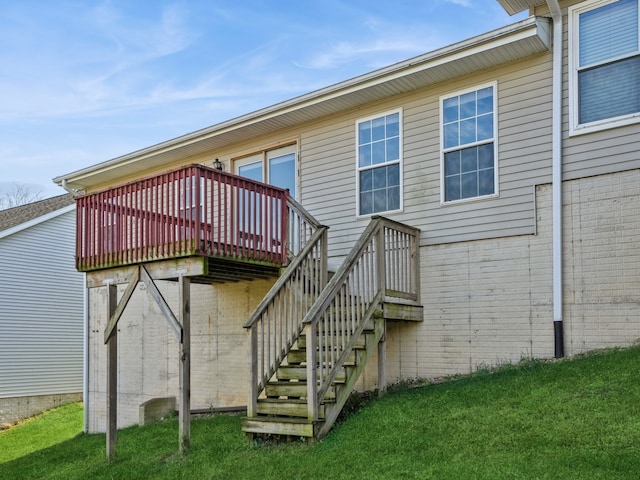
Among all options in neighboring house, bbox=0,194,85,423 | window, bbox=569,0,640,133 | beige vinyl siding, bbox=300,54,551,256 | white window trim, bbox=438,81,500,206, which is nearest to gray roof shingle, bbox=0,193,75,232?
neighboring house, bbox=0,194,85,423

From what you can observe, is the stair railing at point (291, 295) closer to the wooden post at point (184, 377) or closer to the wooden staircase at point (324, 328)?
the wooden staircase at point (324, 328)

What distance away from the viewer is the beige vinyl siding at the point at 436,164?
8.98 meters

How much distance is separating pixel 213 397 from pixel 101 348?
4079mm

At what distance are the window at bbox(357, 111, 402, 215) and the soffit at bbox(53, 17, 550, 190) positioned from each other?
0.45 metres

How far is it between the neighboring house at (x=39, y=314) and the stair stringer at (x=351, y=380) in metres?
14.8

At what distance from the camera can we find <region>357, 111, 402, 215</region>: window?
10.5m

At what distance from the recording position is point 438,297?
9688mm

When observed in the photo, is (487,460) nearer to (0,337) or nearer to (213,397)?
(213,397)

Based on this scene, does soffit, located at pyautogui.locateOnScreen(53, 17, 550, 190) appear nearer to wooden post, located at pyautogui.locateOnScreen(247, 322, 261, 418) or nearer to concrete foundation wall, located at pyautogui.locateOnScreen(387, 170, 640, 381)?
concrete foundation wall, located at pyautogui.locateOnScreen(387, 170, 640, 381)

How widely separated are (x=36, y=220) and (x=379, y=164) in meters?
14.2

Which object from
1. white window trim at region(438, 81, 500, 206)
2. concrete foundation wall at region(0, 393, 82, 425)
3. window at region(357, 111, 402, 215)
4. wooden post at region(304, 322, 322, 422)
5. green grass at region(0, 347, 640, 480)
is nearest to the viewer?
green grass at region(0, 347, 640, 480)

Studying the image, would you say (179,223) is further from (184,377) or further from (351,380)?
(351,380)

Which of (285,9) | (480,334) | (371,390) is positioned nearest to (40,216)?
(285,9)

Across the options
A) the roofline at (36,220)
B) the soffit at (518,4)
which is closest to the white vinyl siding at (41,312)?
the roofline at (36,220)
